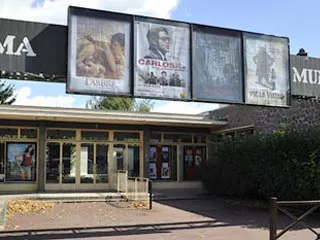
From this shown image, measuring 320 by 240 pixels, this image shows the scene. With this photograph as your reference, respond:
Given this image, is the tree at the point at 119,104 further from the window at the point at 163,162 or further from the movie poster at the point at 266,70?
the movie poster at the point at 266,70

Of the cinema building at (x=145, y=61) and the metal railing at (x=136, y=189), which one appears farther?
the metal railing at (x=136, y=189)

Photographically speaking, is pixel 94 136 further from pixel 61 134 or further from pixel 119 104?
pixel 119 104

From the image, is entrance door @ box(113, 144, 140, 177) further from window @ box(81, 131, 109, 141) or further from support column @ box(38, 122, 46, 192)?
support column @ box(38, 122, 46, 192)

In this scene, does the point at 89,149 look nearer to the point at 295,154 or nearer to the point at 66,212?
the point at 66,212

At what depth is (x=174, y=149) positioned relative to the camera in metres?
25.7

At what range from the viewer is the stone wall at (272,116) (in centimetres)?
1830

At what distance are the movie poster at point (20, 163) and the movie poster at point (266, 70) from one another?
42.0ft

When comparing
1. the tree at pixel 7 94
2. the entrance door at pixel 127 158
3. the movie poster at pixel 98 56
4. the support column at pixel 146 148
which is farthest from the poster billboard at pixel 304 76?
the tree at pixel 7 94

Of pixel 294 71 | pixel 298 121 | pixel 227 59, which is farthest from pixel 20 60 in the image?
pixel 298 121

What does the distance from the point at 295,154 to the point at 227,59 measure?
15.8 ft

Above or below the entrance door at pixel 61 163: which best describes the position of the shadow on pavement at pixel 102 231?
below

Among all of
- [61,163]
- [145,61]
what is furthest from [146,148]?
[145,61]

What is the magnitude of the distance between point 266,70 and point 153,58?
3.54 meters

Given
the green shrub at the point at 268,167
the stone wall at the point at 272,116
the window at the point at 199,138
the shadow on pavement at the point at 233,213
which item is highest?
the stone wall at the point at 272,116
